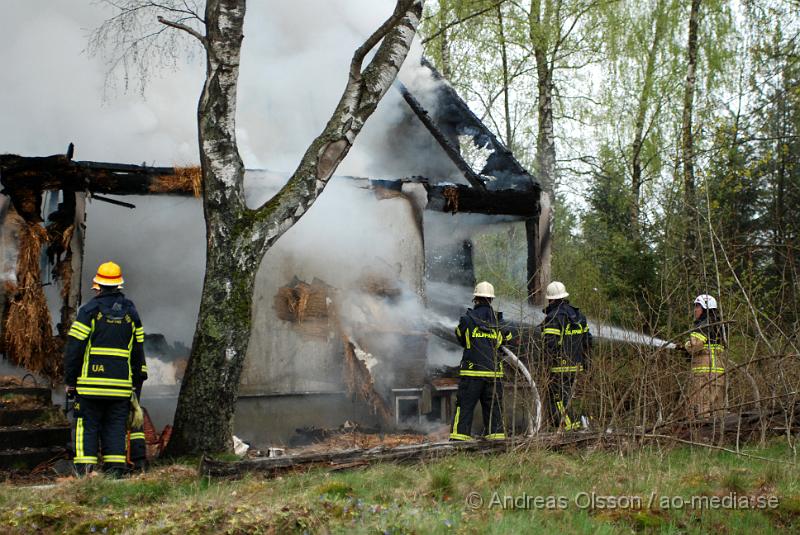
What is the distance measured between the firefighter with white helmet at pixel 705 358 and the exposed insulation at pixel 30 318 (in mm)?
6408

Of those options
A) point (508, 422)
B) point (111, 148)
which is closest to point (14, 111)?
point (111, 148)

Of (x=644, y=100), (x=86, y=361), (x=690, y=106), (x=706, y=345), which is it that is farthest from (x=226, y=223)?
(x=644, y=100)

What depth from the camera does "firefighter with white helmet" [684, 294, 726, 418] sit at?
6.93m

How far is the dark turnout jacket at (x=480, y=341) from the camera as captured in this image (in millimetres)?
8102

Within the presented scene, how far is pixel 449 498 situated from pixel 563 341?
12.0 feet

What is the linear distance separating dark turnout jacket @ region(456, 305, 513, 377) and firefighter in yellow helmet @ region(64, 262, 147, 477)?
324 cm

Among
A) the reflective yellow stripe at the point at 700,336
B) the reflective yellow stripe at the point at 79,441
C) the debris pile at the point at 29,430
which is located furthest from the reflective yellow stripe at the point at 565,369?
the debris pile at the point at 29,430

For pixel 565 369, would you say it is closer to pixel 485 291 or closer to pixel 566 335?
pixel 566 335

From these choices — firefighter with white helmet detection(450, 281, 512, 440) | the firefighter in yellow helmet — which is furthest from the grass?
firefighter with white helmet detection(450, 281, 512, 440)

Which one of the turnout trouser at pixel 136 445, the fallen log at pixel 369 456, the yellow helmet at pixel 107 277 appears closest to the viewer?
the fallen log at pixel 369 456

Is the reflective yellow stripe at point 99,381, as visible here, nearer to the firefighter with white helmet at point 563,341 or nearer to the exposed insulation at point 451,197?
the firefighter with white helmet at point 563,341

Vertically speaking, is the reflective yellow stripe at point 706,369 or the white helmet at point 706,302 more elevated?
the white helmet at point 706,302

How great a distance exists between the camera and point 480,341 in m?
8.16

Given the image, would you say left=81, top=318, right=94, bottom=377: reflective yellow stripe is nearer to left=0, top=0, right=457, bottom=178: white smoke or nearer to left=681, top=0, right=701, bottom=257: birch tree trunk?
left=0, top=0, right=457, bottom=178: white smoke
